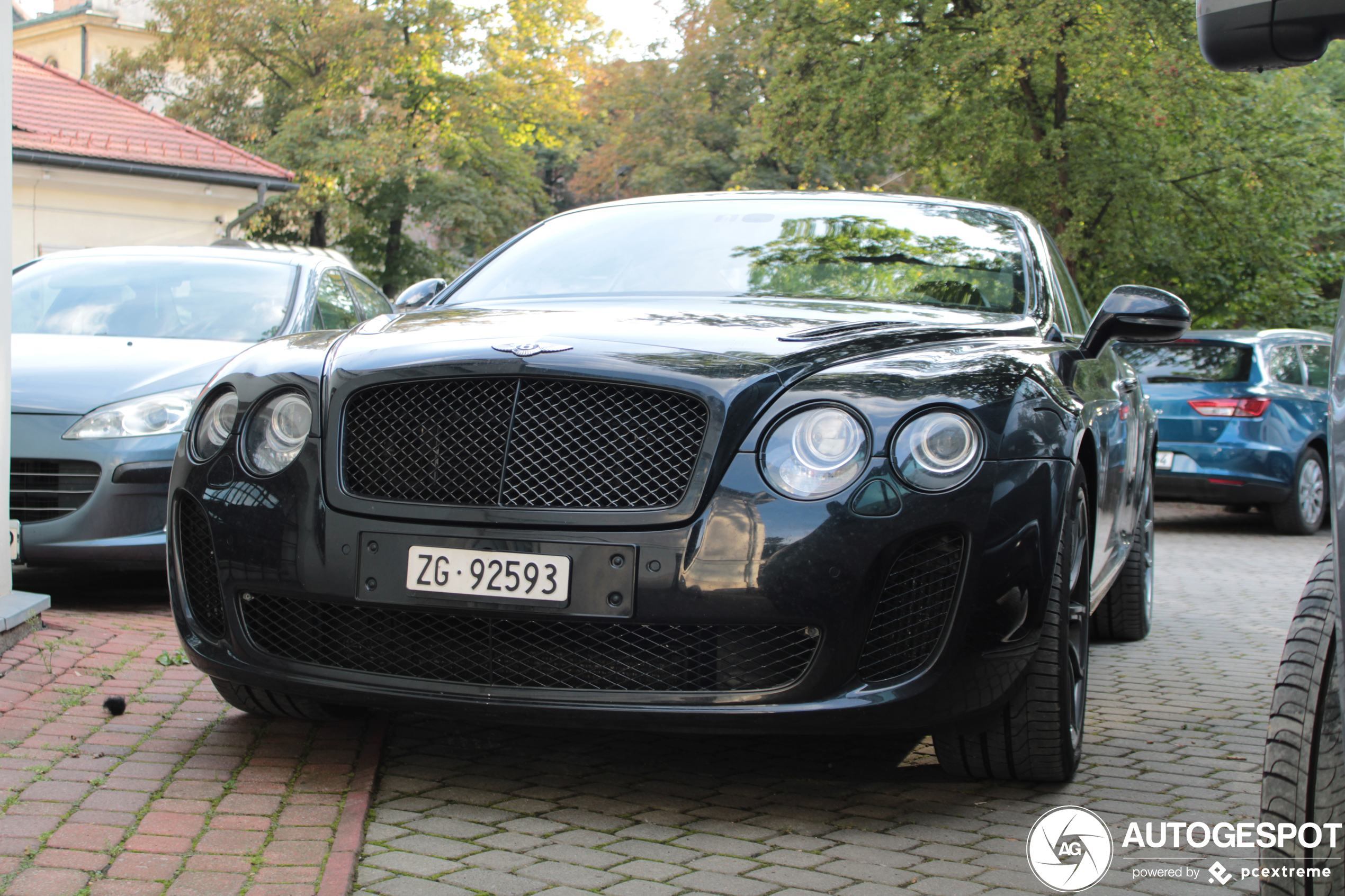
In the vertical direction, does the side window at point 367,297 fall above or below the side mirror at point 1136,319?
below

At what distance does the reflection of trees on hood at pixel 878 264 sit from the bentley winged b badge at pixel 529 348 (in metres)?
1.00

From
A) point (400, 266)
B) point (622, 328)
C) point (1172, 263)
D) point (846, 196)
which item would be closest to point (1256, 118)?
point (1172, 263)

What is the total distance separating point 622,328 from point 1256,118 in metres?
20.5

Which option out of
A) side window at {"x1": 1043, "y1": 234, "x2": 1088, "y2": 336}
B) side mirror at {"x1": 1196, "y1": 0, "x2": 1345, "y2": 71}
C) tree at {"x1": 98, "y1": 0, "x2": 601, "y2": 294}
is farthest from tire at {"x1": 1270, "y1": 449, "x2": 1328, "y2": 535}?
tree at {"x1": 98, "y1": 0, "x2": 601, "y2": 294}

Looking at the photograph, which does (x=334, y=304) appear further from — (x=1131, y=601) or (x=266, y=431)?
(x=1131, y=601)

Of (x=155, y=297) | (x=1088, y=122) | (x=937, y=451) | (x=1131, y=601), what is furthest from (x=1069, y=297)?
(x=1088, y=122)

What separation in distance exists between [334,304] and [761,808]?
463 cm

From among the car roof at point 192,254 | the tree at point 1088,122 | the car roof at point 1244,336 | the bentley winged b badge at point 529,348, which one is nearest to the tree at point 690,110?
the tree at point 1088,122

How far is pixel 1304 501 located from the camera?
12.0 meters

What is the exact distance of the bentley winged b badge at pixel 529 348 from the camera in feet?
10.5

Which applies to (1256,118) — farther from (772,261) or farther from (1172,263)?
(772,261)

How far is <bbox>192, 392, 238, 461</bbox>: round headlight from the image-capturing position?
3.41m

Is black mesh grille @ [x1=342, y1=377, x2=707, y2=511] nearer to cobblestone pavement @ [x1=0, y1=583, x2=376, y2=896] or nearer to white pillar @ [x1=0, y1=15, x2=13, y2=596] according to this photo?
cobblestone pavement @ [x1=0, y1=583, x2=376, y2=896]

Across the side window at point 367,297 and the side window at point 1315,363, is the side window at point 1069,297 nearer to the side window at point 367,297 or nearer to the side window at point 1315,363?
the side window at point 367,297
